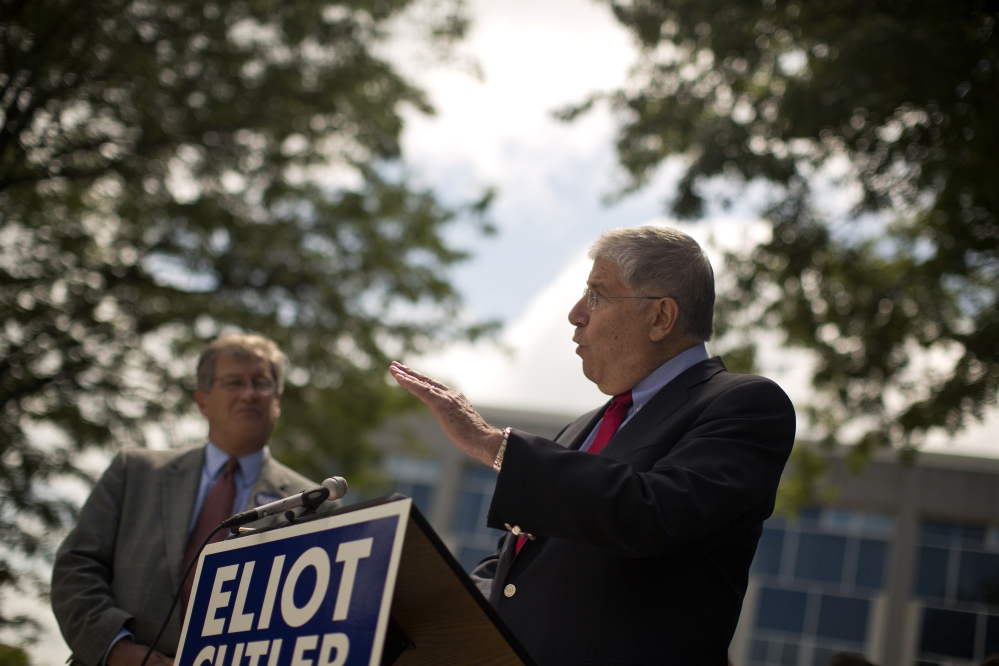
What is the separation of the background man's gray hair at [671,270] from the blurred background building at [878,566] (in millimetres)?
22870

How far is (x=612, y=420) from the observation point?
2746mm

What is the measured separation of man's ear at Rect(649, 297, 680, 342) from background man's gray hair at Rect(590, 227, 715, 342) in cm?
2

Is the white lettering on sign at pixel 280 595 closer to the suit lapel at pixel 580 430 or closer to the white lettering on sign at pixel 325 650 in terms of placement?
the white lettering on sign at pixel 325 650

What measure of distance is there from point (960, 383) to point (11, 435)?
7725mm

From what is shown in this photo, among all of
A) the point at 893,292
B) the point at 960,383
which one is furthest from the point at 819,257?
the point at 960,383

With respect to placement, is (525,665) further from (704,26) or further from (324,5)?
(324,5)

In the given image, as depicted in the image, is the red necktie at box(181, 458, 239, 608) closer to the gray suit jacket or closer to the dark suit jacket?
the gray suit jacket

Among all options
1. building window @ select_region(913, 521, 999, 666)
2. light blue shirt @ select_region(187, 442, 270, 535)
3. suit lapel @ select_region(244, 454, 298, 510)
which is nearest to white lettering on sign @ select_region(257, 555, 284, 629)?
suit lapel @ select_region(244, 454, 298, 510)

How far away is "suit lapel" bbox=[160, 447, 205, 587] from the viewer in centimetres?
366

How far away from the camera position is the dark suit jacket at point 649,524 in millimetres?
2035

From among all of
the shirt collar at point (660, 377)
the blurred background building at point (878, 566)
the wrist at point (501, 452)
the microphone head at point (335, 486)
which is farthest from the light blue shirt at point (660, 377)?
the blurred background building at point (878, 566)

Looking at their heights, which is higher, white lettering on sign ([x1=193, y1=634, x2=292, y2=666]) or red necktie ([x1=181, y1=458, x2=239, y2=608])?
red necktie ([x1=181, y1=458, x2=239, y2=608])

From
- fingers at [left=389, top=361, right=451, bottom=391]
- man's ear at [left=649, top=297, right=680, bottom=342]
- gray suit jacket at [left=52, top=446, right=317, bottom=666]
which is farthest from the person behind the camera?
gray suit jacket at [left=52, top=446, right=317, bottom=666]

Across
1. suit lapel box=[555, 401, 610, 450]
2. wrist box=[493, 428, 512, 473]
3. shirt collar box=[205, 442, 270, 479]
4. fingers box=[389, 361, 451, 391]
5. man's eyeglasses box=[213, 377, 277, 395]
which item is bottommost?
wrist box=[493, 428, 512, 473]
